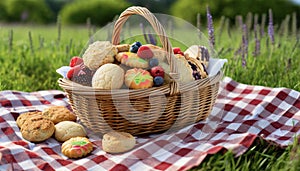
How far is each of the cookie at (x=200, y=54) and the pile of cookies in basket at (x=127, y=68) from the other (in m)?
0.14

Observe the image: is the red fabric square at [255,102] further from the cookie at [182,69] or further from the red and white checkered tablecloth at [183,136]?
the cookie at [182,69]

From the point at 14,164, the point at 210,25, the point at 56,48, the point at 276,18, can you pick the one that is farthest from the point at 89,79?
the point at 276,18

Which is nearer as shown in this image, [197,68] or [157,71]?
[157,71]

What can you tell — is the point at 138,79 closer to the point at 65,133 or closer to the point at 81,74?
the point at 81,74

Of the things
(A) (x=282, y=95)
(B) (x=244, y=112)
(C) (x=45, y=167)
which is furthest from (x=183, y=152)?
(A) (x=282, y=95)

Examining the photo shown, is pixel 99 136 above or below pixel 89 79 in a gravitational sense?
below

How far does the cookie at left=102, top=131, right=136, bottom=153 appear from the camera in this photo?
226 centimetres

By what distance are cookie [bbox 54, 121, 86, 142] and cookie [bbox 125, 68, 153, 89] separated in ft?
1.37

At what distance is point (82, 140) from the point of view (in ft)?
7.71

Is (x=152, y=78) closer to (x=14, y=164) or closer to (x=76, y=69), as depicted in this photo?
(x=76, y=69)

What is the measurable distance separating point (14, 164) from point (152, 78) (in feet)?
2.53

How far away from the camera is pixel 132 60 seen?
2.37 m

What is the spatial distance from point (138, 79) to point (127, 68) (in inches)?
5.7

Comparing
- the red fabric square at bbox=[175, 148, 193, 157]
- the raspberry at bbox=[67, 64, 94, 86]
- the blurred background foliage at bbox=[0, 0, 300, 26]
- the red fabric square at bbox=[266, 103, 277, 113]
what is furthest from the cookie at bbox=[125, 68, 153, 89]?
the blurred background foliage at bbox=[0, 0, 300, 26]
